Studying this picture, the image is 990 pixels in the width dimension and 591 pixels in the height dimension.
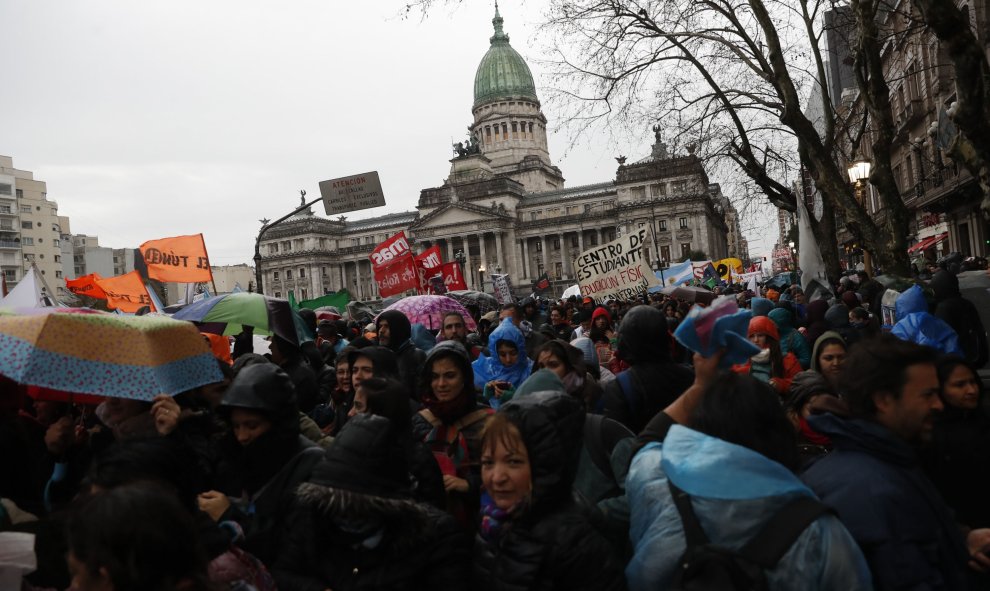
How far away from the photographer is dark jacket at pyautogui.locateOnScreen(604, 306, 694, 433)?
389cm

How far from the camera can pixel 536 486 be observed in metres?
2.49

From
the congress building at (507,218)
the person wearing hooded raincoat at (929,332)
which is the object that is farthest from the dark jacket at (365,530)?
the congress building at (507,218)

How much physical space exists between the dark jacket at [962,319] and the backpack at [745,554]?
502cm

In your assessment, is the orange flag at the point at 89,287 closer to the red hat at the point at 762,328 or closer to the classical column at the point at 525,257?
the red hat at the point at 762,328

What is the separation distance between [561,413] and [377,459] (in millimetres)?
741

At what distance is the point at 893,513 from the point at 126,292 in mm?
11201

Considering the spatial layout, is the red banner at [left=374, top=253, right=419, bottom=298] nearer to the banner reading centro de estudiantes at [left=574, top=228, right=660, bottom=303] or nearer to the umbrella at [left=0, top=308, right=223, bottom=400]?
the banner reading centro de estudiantes at [left=574, top=228, right=660, bottom=303]

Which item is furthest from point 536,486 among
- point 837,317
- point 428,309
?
point 428,309

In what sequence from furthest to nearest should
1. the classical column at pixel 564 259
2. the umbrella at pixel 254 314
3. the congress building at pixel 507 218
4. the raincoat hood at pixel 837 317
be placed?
the classical column at pixel 564 259, the congress building at pixel 507 218, the raincoat hood at pixel 837 317, the umbrella at pixel 254 314

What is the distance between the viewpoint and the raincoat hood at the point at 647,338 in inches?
157

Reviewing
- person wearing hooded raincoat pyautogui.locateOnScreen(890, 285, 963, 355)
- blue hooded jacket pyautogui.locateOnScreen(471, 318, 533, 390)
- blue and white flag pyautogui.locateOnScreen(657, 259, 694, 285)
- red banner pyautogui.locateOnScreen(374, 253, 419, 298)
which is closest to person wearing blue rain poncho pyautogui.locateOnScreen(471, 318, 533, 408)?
blue hooded jacket pyautogui.locateOnScreen(471, 318, 533, 390)

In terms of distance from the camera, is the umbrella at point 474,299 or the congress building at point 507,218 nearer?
the umbrella at point 474,299

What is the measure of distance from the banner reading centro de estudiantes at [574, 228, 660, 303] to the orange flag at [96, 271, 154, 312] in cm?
759

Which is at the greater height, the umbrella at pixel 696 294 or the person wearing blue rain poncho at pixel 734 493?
the umbrella at pixel 696 294
